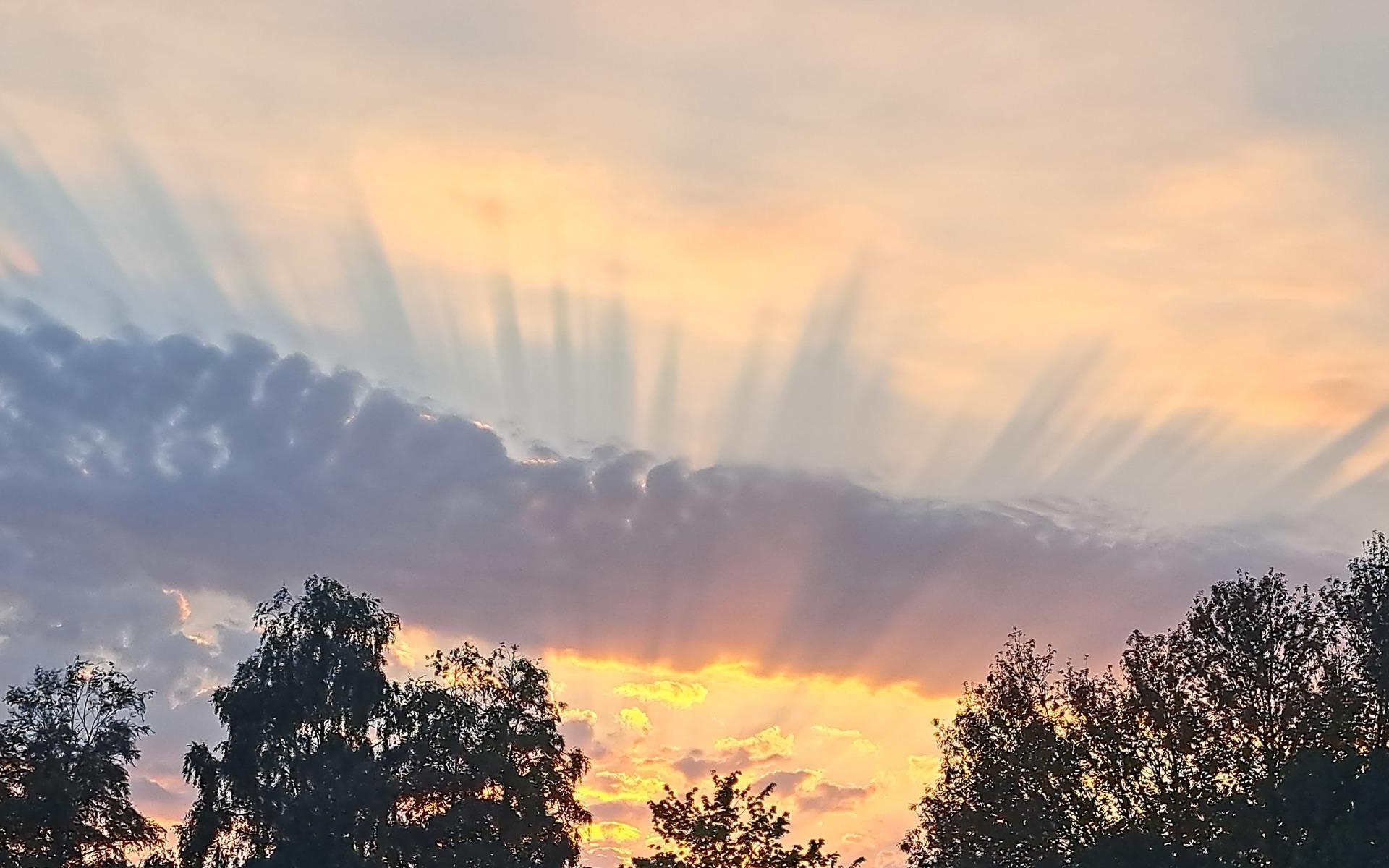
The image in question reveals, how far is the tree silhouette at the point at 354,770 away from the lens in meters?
71.5

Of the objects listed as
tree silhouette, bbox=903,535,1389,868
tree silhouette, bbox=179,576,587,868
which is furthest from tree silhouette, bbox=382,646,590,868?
tree silhouette, bbox=903,535,1389,868

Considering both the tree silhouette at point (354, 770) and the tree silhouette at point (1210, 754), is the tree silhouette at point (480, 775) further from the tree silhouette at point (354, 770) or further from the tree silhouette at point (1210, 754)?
the tree silhouette at point (1210, 754)

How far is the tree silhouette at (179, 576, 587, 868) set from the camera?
71500mm

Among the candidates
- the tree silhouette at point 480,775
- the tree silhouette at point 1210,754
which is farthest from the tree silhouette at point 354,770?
the tree silhouette at point 1210,754

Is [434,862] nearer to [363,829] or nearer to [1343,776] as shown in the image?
[363,829]

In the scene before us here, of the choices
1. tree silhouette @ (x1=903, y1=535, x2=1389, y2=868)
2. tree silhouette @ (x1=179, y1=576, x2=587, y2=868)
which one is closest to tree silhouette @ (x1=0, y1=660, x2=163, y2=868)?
tree silhouette @ (x1=179, y1=576, x2=587, y2=868)

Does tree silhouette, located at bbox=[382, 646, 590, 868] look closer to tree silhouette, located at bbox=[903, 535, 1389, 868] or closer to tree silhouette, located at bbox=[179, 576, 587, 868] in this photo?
tree silhouette, located at bbox=[179, 576, 587, 868]

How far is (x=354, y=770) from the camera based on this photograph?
72500 mm

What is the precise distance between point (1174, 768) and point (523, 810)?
3626cm

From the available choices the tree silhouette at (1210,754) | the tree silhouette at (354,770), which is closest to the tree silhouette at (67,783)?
the tree silhouette at (354,770)

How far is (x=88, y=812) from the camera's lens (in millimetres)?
73500

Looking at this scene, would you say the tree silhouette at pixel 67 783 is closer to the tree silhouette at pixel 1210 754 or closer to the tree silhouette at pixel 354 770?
the tree silhouette at pixel 354 770

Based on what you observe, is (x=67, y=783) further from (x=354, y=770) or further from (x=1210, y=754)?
(x=1210, y=754)

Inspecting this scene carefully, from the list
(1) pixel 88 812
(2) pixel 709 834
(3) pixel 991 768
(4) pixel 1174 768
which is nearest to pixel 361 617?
(1) pixel 88 812
